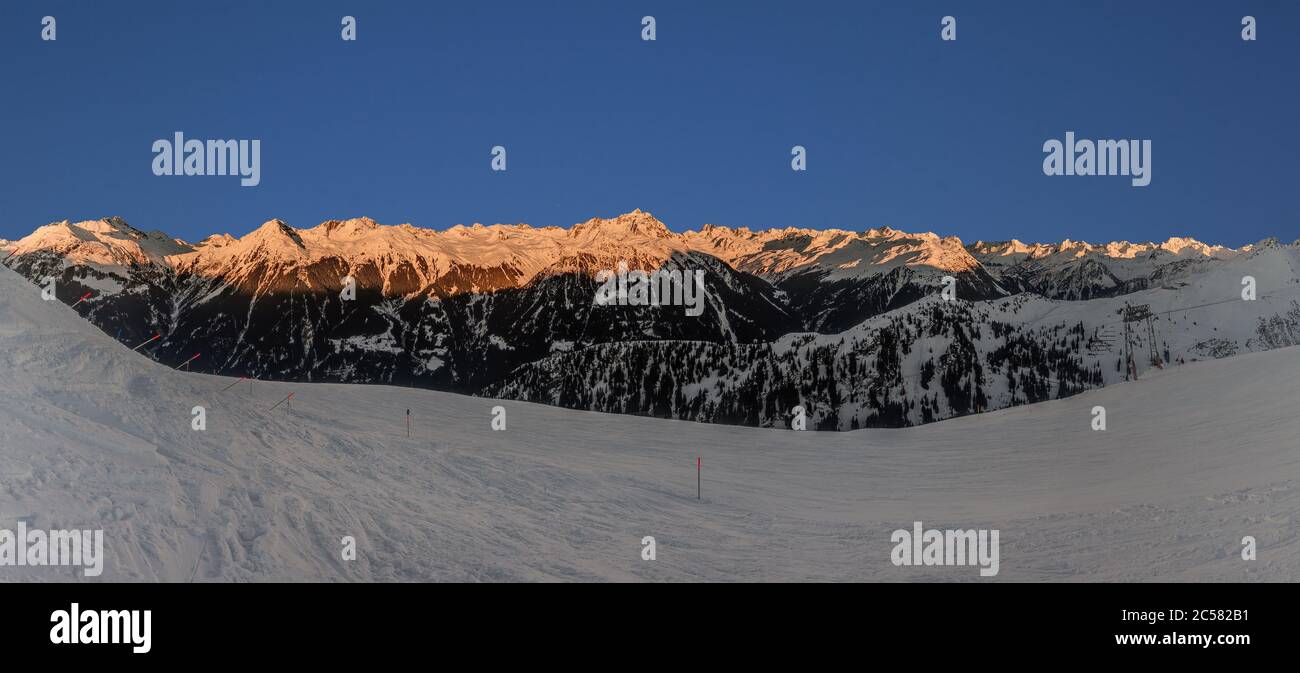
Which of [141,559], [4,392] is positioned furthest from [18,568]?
[4,392]

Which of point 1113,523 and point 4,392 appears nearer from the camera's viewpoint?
point 4,392

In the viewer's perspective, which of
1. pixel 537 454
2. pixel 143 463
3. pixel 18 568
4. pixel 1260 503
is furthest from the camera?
Answer: pixel 537 454

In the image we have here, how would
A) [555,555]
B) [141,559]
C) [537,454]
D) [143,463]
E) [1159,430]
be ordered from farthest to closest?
[1159,430]
[537,454]
[555,555]
[143,463]
[141,559]

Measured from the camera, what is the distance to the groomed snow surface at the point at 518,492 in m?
22.1

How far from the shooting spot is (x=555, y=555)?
2531 cm

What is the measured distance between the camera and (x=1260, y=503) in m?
27.5

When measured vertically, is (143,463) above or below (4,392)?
below

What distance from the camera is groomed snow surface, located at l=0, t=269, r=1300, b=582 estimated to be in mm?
22133

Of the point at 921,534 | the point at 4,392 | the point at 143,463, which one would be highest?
the point at 4,392

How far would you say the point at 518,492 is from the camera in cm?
2994

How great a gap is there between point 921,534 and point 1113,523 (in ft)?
17.3
